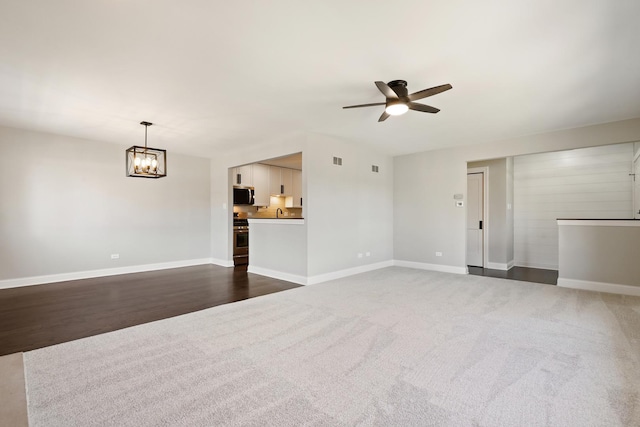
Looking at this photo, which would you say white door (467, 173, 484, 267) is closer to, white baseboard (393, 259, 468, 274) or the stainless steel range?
white baseboard (393, 259, 468, 274)

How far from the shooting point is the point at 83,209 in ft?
18.3

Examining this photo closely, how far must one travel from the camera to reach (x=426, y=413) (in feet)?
5.72

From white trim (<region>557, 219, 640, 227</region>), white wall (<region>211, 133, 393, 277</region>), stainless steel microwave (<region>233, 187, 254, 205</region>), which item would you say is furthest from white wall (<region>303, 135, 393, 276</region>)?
white trim (<region>557, 219, 640, 227</region>)

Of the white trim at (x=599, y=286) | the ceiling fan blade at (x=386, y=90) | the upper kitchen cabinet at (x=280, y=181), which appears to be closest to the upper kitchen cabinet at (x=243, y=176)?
the upper kitchen cabinet at (x=280, y=181)

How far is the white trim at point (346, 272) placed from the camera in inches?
202

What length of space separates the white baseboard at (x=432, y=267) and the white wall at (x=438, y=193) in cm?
5

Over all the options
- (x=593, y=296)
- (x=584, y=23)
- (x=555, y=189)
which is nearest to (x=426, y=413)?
(x=584, y=23)

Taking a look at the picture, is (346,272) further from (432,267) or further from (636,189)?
(636,189)

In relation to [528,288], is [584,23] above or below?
above

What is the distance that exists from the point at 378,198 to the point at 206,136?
148 inches

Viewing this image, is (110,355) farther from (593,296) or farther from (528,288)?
(593,296)

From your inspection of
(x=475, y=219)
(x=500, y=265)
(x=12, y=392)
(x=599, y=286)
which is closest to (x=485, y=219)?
(x=475, y=219)

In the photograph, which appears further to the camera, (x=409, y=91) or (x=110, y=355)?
(x=409, y=91)

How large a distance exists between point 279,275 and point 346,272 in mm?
1289
